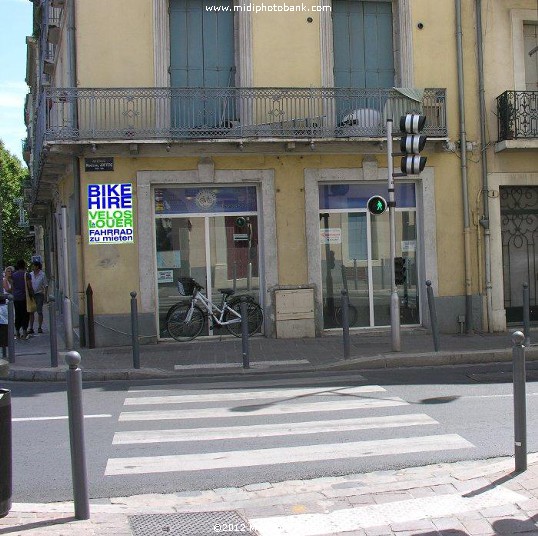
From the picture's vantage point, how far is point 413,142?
446 inches

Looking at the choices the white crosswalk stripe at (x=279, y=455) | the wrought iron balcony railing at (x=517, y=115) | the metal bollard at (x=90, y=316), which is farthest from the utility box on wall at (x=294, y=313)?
the white crosswalk stripe at (x=279, y=455)

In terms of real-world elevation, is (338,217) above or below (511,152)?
below

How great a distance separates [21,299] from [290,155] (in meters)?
6.80

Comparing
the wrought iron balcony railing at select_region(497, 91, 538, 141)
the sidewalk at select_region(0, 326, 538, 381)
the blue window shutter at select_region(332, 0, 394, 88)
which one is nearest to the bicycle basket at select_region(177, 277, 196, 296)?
the sidewalk at select_region(0, 326, 538, 381)

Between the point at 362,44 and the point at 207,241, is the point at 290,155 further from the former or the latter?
the point at 362,44

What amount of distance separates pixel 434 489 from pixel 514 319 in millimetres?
10974

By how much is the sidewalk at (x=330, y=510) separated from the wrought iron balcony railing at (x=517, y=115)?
10256 millimetres

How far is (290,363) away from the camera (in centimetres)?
1133

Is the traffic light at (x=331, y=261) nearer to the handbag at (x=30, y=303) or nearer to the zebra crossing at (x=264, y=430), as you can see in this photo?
the zebra crossing at (x=264, y=430)

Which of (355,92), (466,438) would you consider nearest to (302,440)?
(466,438)

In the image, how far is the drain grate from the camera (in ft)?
14.6

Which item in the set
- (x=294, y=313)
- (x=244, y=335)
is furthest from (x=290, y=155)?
(x=244, y=335)

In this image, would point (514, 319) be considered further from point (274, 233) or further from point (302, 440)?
point (302, 440)

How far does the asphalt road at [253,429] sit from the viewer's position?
580 cm
